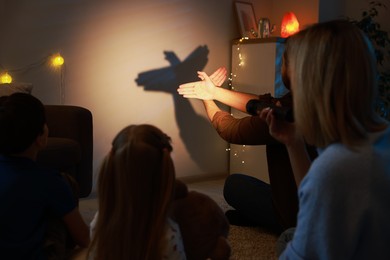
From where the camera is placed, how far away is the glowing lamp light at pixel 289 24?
3.20 m

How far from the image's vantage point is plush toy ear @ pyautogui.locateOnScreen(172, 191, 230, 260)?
44.6 inches

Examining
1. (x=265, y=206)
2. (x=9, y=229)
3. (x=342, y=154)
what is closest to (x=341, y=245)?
(x=342, y=154)

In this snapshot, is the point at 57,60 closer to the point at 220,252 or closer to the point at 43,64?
the point at 43,64

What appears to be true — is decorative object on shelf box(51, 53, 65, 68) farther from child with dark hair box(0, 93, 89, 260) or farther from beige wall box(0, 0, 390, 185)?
child with dark hair box(0, 93, 89, 260)

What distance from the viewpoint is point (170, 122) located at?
3.13 metres

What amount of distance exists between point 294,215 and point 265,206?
12.0 inches

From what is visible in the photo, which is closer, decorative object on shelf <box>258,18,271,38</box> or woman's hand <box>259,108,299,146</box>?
woman's hand <box>259,108,299,146</box>

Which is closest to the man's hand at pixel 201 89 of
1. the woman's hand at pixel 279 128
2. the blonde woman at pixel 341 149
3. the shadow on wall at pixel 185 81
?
the shadow on wall at pixel 185 81

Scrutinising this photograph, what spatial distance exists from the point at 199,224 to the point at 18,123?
2.05 ft

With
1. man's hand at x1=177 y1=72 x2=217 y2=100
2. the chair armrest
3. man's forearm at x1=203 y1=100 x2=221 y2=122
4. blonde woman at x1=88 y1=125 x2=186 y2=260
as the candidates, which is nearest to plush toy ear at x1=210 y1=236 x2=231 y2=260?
blonde woman at x1=88 y1=125 x2=186 y2=260

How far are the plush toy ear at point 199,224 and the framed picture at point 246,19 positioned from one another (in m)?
2.31

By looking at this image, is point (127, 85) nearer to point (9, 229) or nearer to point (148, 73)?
point (148, 73)

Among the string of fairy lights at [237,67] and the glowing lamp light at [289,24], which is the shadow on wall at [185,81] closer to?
the string of fairy lights at [237,67]

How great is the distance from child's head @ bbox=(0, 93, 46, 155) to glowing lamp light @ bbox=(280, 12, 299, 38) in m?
2.26
